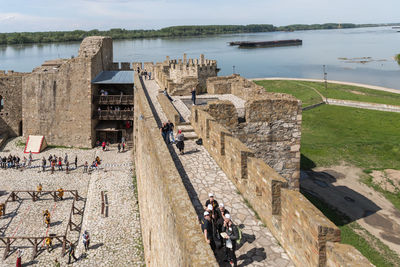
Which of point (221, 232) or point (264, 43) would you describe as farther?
point (264, 43)

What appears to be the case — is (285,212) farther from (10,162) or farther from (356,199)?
(10,162)

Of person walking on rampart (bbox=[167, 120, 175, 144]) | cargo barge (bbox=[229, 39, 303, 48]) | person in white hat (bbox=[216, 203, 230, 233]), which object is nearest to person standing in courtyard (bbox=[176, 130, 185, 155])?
person walking on rampart (bbox=[167, 120, 175, 144])

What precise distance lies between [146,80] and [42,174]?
10.9 metres

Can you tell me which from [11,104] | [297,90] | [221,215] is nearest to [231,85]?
[221,215]

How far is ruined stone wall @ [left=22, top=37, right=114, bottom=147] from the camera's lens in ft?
85.2

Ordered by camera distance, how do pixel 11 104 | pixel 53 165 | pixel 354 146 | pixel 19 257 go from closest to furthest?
pixel 19 257
pixel 53 165
pixel 354 146
pixel 11 104

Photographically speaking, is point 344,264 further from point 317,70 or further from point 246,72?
point 317,70

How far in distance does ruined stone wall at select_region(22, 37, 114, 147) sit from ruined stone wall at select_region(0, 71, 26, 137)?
2.45 meters

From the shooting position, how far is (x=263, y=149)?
33.6 ft

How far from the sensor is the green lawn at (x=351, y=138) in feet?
65.2

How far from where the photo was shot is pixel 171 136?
33.7 feet

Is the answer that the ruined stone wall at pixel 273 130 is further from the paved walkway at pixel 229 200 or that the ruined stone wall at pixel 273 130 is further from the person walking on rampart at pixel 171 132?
the paved walkway at pixel 229 200

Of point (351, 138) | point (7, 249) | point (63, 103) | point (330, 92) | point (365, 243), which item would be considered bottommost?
point (7, 249)

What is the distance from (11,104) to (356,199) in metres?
27.9
